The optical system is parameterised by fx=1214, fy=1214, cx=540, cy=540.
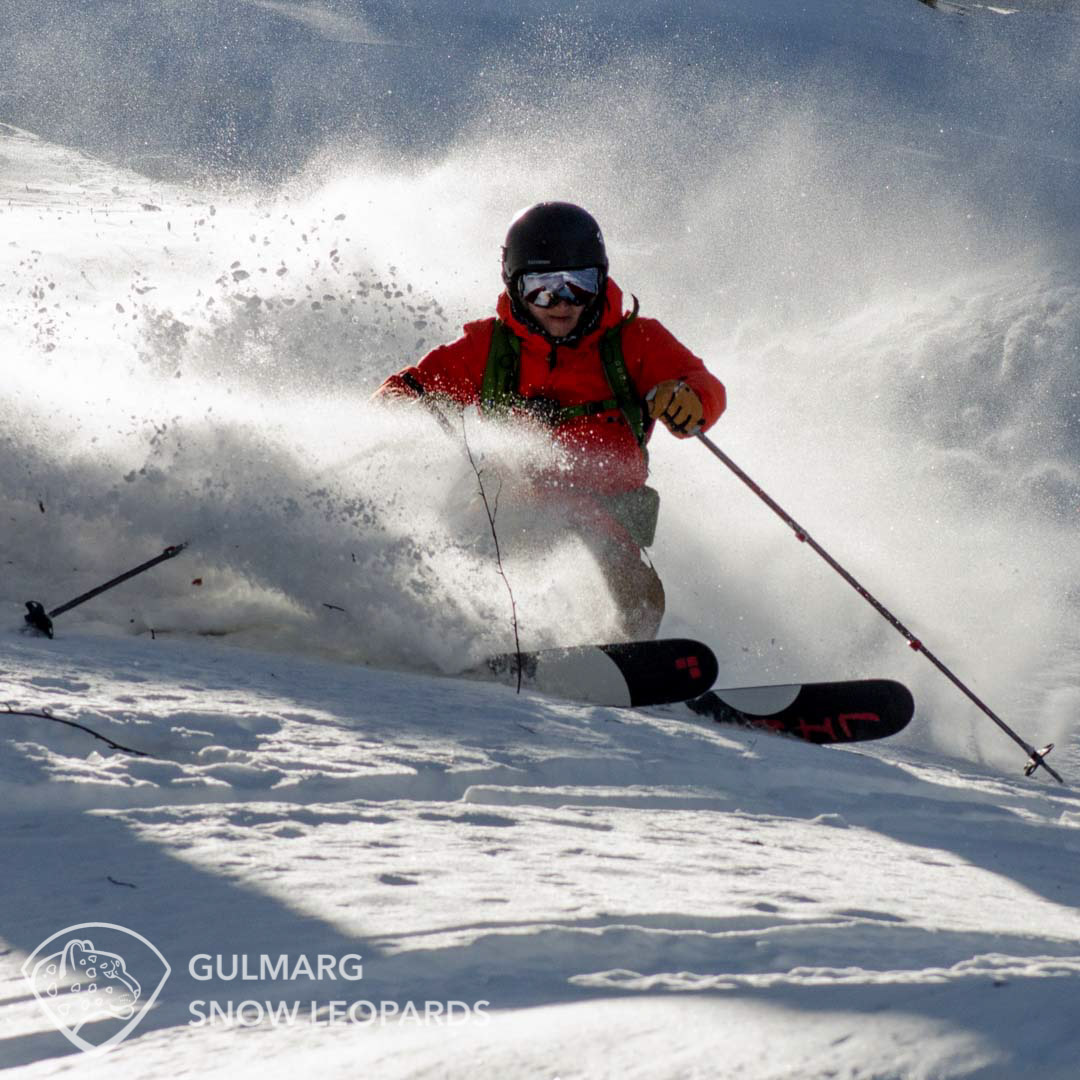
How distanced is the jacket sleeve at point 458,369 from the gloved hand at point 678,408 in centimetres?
86

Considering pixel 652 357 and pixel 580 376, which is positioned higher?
pixel 652 357

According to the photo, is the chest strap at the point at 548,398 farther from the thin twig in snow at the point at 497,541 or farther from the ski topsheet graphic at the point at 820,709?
the ski topsheet graphic at the point at 820,709

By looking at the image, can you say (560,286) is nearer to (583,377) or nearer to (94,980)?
(583,377)

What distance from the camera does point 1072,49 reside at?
22.5m

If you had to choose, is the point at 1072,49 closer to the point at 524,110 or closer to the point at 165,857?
the point at 524,110

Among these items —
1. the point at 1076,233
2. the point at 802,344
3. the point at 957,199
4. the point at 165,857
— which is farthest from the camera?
the point at 957,199

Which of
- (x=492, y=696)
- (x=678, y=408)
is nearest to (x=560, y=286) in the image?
(x=678, y=408)

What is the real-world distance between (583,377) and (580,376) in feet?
0.04

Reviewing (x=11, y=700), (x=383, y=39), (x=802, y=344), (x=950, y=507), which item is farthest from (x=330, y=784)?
(x=383, y=39)

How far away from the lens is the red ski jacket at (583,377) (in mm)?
5109

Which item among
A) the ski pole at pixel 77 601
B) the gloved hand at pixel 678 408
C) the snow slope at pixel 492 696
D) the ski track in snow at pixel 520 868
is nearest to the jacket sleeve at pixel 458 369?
the snow slope at pixel 492 696

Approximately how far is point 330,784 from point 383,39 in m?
28.4

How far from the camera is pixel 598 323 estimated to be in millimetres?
5090

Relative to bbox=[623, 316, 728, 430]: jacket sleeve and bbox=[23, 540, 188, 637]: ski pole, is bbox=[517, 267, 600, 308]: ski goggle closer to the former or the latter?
bbox=[623, 316, 728, 430]: jacket sleeve
